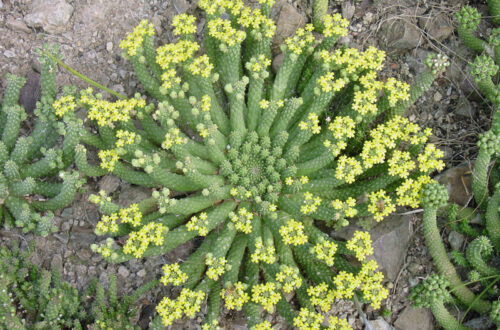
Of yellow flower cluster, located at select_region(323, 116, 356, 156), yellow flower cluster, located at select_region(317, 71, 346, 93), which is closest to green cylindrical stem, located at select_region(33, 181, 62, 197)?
yellow flower cluster, located at select_region(323, 116, 356, 156)

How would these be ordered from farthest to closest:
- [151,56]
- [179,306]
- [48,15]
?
[48,15] < [151,56] < [179,306]

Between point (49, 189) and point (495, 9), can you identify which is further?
point (495, 9)

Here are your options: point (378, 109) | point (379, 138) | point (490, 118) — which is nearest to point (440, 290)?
point (379, 138)

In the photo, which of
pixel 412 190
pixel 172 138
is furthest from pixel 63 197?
pixel 412 190

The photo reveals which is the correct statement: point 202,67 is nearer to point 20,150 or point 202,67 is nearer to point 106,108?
point 106,108

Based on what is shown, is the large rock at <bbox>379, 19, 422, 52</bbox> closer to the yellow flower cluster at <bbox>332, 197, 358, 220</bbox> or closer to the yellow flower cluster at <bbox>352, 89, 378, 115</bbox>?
the yellow flower cluster at <bbox>352, 89, 378, 115</bbox>

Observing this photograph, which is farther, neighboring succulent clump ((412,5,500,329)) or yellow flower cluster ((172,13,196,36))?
yellow flower cluster ((172,13,196,36))

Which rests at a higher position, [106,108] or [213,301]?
[106,108]
